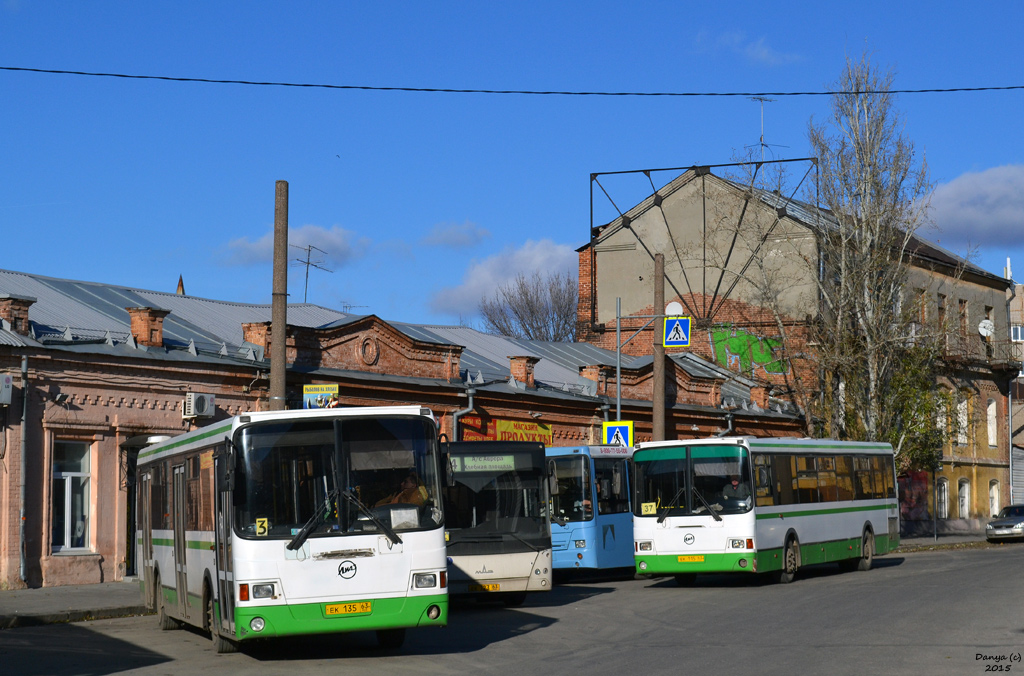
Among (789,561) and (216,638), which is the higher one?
(216,638)

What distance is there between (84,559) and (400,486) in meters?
12.6

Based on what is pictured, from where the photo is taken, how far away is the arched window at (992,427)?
5478 centimetres

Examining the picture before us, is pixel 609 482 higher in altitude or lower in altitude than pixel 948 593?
higher

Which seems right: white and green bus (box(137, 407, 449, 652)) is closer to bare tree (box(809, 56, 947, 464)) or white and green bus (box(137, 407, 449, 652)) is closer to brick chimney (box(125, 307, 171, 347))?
brick chimney (box(125, 307, 171, 347))

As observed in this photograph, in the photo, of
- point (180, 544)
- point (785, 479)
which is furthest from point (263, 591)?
point (785, 479)

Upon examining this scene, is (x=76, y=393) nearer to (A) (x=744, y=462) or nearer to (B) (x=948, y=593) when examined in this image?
(A) (x=744, y=462)

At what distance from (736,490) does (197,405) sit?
10523 mm

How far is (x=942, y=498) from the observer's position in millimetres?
51312

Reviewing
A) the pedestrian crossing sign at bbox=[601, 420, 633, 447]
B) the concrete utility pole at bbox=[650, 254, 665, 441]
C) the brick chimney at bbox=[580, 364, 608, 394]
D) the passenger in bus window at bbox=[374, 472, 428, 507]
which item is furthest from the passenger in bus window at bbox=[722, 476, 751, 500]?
the brick chimney at bbox=[580, 364, 608, 394]

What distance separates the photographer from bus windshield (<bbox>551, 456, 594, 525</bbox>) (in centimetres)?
2488

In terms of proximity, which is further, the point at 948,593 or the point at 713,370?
the point at 713,370

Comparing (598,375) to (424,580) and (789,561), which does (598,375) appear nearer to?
(789,561)

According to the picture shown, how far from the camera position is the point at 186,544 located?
15.2m

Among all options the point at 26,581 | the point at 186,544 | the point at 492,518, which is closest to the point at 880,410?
the point at 492,518
